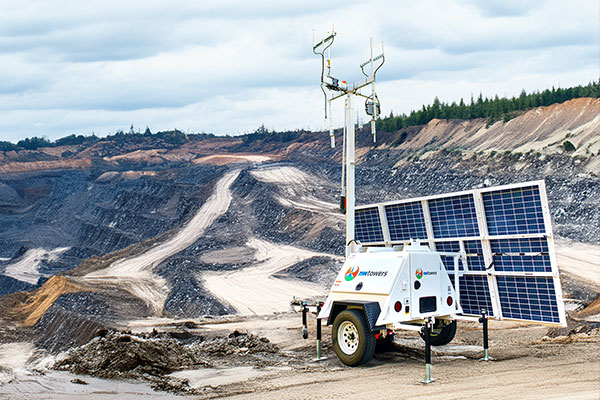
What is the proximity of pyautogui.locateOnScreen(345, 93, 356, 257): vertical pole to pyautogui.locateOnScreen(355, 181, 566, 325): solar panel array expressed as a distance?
1.31 m

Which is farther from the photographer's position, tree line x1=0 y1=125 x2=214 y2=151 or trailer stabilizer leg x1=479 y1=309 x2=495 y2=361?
tree line x1=0 y1=125 x2=214 y2=151

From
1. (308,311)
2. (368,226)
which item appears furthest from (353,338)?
(368,226)

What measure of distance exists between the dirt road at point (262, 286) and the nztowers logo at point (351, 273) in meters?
14.2

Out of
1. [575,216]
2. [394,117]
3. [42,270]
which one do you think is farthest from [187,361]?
[394,117]

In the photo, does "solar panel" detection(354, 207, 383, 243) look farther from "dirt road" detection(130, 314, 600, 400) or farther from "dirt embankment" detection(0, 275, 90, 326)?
"dirt embankment" detection(0, 275, 90, 326)

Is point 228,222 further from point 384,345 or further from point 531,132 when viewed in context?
point 384,345

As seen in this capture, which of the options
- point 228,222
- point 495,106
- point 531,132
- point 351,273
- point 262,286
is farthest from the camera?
point 495,106

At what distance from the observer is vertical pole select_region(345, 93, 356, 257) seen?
45.7 ft

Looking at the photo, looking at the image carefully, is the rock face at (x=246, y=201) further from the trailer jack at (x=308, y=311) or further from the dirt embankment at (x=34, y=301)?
the trailer jack at (x=308, y=311)

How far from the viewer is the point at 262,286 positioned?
102 ft

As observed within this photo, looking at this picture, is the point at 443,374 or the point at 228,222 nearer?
the point at 443,374

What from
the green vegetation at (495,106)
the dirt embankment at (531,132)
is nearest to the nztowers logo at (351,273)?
the dirt embankment at (531,132)

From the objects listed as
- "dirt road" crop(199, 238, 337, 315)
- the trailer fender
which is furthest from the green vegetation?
the trailer fender

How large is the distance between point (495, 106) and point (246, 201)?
37.2 metres
